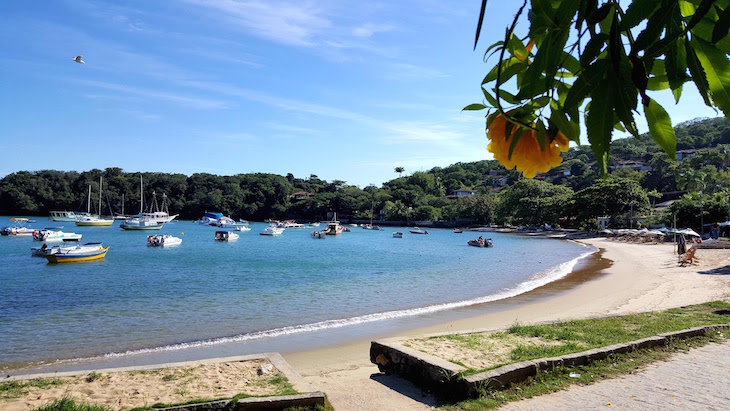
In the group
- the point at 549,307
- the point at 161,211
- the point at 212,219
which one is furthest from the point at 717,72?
the point at 161,211

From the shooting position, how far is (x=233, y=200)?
117375 millimetres

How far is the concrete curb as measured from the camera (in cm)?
546

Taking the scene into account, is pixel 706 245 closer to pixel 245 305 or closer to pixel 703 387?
pixel 245 305

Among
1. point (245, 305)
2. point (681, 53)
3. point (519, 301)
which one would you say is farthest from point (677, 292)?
point (681, 53)

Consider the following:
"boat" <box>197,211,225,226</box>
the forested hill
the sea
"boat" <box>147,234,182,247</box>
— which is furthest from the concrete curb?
"boat" <box>197,211,225,226</box>

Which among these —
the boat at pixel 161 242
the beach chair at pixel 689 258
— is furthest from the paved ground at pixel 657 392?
the boat at pixel 161 242

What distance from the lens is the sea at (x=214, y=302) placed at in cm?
1137

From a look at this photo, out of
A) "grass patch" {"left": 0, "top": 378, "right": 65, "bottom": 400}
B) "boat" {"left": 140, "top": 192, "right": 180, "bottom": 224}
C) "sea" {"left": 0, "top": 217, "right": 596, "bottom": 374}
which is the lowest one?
"sea" {"left": 0, "top": 217, "right": 596, "bottom": 374}

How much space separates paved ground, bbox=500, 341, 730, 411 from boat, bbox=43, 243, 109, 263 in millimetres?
29264

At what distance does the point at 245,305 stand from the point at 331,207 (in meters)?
105

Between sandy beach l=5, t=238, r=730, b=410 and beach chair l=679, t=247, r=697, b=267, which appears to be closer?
sandy beach l=5, t=238, r=730, b=410

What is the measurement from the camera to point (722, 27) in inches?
26.4

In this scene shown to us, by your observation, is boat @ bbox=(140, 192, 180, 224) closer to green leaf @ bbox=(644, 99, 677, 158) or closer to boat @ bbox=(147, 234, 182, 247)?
boat @ bbox=(147, 234, 182, 247)

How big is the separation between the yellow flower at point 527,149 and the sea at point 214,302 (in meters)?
10.6
